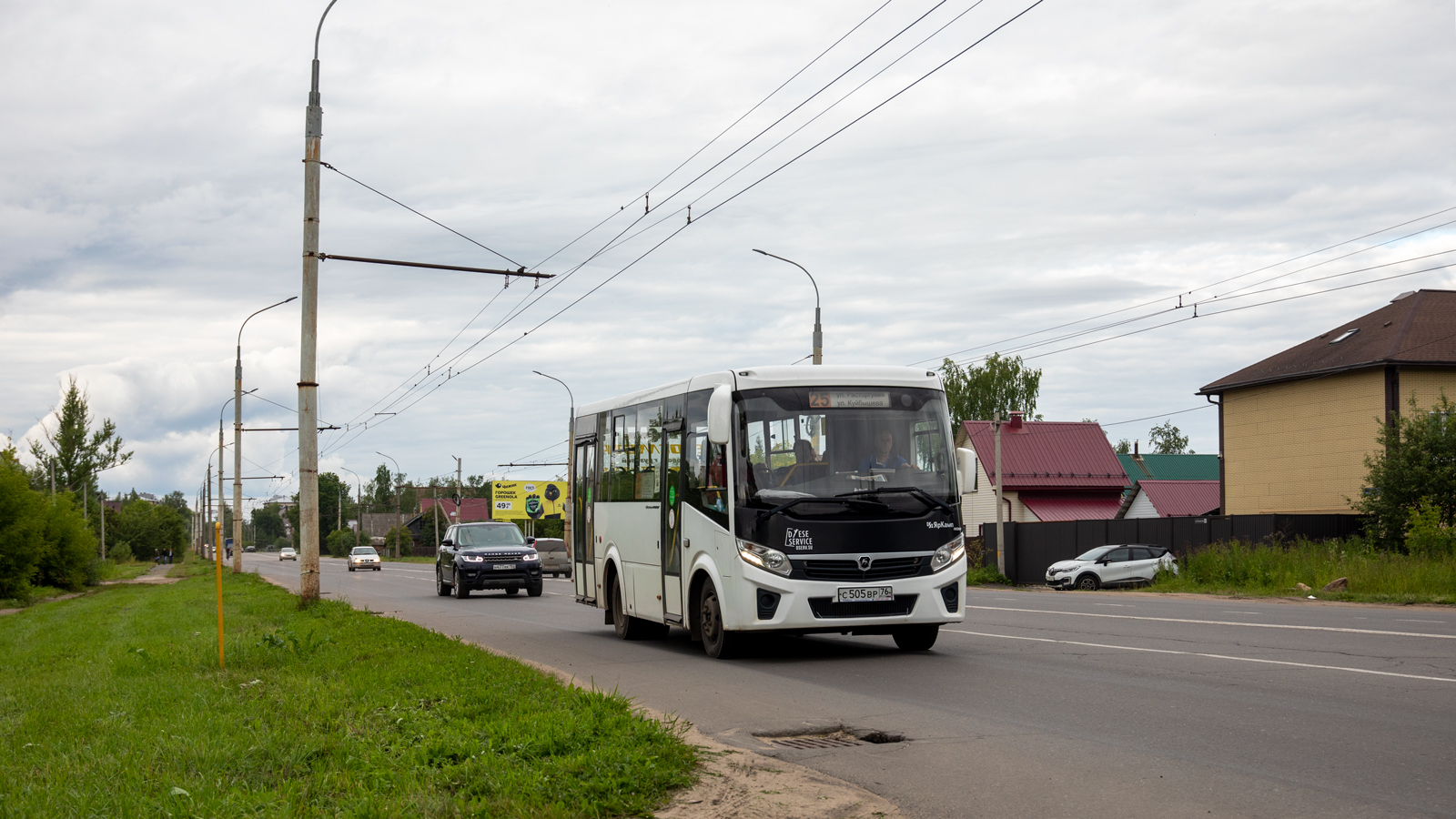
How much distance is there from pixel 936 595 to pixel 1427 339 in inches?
1114

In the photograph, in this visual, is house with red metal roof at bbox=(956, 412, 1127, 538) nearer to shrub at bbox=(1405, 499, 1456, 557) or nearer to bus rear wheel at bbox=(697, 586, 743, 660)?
shrub at bbox=(1405, 499, 1456, 557)

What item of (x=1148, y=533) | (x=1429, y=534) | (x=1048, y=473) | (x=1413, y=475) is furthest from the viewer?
(x=1048, y=473)

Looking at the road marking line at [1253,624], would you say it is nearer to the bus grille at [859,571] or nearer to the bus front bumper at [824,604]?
the bus front bumper at [824,604]

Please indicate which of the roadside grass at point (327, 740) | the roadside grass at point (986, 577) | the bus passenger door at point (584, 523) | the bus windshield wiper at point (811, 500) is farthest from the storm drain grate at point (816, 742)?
the roadside grass at point (986, 577)

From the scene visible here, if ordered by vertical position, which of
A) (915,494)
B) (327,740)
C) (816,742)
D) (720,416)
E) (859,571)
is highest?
(720,416)

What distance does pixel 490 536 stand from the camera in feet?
97.9

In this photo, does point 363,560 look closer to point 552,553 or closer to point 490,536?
point 552,553

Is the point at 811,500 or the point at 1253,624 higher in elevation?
the point at 811,500

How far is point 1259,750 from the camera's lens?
6.80 metres

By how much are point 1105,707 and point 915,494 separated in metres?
3.86

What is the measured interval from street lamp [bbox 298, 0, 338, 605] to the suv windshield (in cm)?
850

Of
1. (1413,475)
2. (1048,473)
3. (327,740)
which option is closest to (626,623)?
(327,740)

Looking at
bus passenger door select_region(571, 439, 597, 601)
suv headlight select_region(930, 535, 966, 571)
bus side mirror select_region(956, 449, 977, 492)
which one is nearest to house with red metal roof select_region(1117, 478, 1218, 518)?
bus passenger door select_region(571, 439, 597, 601)

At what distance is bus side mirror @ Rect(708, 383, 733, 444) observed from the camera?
38.7 ft
